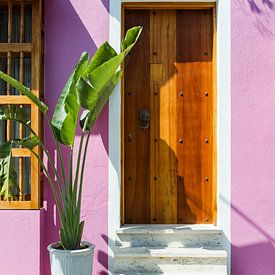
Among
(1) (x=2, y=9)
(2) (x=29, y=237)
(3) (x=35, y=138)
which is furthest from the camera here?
(1) (x=2, y=9)

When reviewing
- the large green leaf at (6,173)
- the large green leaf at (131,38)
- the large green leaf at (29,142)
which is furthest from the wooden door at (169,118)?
the large green leaf at (6,173)

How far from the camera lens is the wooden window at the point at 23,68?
470cm

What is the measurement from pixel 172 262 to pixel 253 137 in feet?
4.96

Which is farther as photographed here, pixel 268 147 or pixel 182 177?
pixel 182 177

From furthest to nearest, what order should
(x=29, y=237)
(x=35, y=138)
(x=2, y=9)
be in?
1. (x=2, y=9)
2. (x=29, y=237)
3. (x=35, y=138)

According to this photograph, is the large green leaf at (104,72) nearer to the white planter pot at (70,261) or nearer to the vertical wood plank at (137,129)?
the vertical wood plank at (137,129)

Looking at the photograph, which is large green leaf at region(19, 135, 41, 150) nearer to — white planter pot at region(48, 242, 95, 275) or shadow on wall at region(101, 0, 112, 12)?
white planter pot at region(48, 242, 95, 275)

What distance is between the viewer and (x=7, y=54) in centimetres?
477

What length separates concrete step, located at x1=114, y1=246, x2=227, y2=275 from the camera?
4.63m

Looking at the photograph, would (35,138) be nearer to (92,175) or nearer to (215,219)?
(92,175)

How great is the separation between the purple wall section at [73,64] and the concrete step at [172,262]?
0.41m

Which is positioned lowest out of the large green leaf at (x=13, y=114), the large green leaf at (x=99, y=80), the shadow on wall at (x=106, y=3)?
the large green leaf at (x=13, y=114)

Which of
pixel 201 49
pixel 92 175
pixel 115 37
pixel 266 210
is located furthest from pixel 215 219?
pixel 115 37

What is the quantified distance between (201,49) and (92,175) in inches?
71.7
